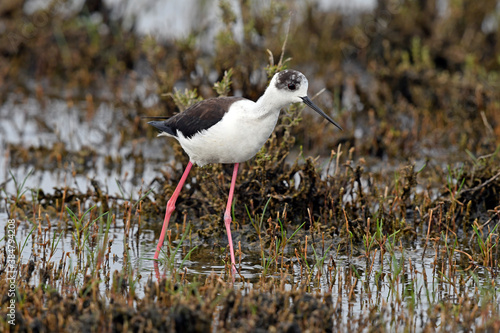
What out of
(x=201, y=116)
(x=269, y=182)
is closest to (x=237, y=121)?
(x=201, y=116)

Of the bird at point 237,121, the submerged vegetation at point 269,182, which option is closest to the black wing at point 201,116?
the bird at point 237,121

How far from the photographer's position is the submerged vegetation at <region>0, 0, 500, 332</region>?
11.9 ft

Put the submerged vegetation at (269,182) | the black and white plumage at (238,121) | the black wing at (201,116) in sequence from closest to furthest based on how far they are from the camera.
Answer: the submerged vegetation at (269,182), the black and white plumage at (238,121), the black wing at (201,116)

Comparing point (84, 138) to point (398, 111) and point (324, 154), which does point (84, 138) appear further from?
point (398, 111)

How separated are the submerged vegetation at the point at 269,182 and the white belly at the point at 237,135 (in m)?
0.43

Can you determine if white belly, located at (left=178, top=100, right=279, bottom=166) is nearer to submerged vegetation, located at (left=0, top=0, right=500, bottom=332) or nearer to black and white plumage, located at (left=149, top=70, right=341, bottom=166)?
black and white plumage, located at (left=149, top=70, right=341, bottom=166)

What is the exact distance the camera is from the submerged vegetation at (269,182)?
3613 mm

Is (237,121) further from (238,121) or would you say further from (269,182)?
(269,182)

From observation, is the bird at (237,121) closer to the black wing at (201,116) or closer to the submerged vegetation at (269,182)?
the black wing at (201,116)

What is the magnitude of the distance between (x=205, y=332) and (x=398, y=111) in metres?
4.84

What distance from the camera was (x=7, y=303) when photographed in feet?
11.4

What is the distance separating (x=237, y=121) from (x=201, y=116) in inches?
11.5

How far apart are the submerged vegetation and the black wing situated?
49 cm

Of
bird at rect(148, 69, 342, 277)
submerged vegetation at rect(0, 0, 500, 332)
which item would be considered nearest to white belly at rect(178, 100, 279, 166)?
bird at rect(148, 69, 342, 277)
